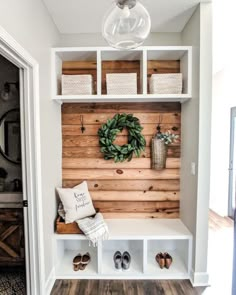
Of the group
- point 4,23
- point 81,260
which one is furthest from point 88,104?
point 81,260

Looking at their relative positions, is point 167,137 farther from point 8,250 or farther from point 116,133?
point 8,250

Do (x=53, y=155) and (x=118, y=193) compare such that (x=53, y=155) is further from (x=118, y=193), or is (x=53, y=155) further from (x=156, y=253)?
(x=156, y=253)

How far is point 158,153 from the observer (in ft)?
9.30

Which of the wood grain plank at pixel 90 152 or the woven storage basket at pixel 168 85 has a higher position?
the woven storage basket at pixel 168 85

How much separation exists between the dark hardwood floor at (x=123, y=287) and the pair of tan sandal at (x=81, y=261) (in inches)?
5.7

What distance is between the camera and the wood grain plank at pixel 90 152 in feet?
9.73

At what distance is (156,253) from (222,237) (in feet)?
4.31

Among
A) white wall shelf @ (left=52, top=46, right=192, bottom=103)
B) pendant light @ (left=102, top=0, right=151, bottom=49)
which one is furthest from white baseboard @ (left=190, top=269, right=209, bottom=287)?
pendant light @ (left=102, top=0, right=151, bottom=49)

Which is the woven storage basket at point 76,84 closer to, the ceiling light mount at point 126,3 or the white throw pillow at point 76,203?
the white throw pillow at point 76,203

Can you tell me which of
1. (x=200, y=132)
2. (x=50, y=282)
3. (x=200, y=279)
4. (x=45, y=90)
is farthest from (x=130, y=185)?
(x=45, y=90)

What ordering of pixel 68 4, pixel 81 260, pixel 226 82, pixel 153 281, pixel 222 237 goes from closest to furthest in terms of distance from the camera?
pixel 68 4, pixel 153 281, pixel 81 260, pixel 222 237, pixel 226 82

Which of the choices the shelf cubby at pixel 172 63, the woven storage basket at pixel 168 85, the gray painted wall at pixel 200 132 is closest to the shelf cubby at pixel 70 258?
the gray painted wall at pixel 200 132

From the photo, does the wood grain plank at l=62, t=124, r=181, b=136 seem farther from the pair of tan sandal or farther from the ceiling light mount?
the ceiling light mount

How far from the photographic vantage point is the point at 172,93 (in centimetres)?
254
